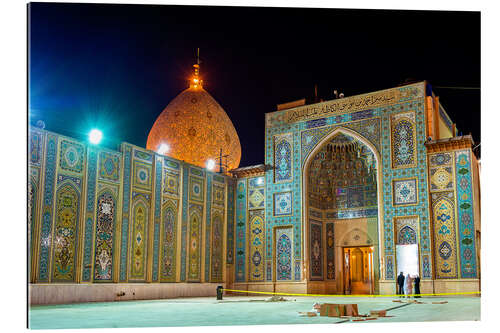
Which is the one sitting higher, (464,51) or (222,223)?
(464,51)

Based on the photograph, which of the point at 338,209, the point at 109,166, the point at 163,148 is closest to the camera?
the point at 109,166

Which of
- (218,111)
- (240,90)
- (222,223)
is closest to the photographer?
(240,90)

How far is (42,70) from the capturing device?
746cm

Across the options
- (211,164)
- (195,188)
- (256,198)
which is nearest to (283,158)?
(256,198)

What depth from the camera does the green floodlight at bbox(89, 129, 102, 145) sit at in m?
12.0

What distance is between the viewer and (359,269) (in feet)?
62.0

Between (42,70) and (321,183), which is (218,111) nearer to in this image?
(321,183)

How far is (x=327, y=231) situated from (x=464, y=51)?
9249 mm

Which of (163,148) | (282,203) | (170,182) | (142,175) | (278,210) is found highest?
(163,148)

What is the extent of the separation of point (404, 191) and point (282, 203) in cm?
379

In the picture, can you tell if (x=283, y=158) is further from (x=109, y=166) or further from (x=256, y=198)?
(x=109, y=166)

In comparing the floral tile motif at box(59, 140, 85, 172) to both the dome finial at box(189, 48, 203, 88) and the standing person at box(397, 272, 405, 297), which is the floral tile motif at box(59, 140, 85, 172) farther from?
the dome finial at box(189, 48, 203, 88)

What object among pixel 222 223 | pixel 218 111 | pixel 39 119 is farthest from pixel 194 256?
pixel 218 111

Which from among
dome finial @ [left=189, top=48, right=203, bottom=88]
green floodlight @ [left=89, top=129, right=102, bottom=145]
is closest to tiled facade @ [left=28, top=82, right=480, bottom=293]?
green floodlight @ [left=89, top=129, right=102, bottom=145]
